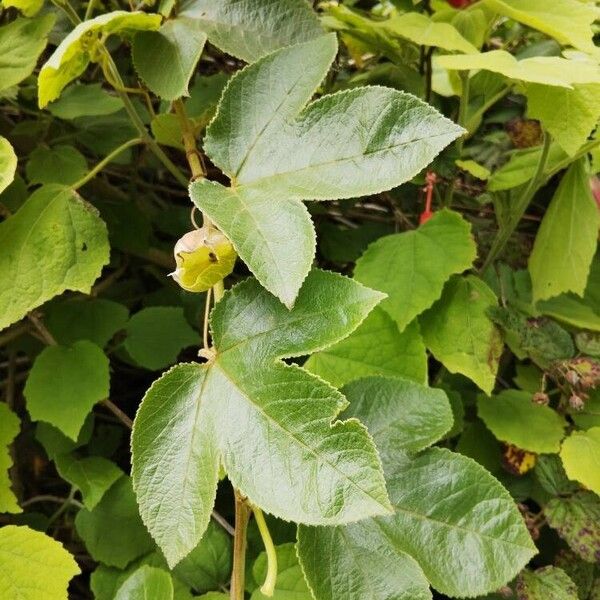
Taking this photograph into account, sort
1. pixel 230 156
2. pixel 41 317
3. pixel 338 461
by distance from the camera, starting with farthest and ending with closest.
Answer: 1. pixel 41 317
2. pixel 230 156
3. pixel 338 461

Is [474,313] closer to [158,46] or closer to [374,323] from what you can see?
[374,323]

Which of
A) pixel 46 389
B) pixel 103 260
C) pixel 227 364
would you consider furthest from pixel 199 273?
pixel 46 389

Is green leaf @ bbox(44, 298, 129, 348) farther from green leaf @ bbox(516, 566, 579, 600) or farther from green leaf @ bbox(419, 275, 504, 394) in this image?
green leaf @ bbox(516, 566, 579, 600)

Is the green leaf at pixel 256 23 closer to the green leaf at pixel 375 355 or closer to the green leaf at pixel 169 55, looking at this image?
the green leaf at pixel 169 55

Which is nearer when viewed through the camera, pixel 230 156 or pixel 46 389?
pixel 230 156

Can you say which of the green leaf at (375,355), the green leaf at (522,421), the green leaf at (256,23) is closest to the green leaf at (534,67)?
the green leaf at (256,23)

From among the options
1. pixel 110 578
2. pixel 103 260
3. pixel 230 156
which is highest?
pixel 230 156

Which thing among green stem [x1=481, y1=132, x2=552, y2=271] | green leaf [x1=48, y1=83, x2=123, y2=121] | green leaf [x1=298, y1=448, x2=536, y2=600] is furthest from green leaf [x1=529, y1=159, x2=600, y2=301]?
green leaf [x1=48, y1=83, x2=123, y2=121]

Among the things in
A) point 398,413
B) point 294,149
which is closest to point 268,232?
point 294,149
